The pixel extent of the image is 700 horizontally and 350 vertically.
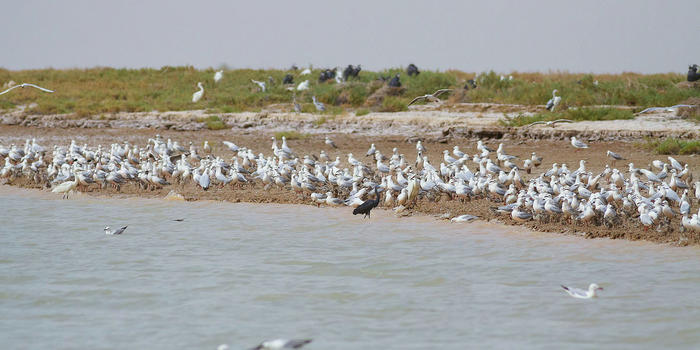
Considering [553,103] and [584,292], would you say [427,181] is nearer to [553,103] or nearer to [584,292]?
[584,292]

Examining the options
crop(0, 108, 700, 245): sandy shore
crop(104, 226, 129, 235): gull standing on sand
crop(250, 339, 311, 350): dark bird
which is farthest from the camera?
crop(104, 226, 129, 235): gull standing on sand

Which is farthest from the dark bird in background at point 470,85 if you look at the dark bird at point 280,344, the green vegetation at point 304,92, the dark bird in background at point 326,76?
the dark bird at point 280,344

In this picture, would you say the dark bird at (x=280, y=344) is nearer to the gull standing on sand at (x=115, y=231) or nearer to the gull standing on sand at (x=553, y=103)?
the gull standing on sand at (x=115, y=231)

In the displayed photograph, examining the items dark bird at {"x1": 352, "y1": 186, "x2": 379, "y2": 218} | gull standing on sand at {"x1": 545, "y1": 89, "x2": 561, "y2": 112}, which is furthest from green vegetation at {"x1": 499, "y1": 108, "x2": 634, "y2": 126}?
dark bird at {"x1": 352, "y1": 186, "x2": 379, "y2": 218}

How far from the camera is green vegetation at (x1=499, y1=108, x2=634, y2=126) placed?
23609 mm

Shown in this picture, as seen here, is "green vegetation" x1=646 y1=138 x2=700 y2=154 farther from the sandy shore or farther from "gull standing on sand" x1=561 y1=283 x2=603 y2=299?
"gull standing on sand" x1=561 y1=283 x2=603 y2=299

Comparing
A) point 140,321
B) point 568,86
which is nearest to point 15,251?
point 140,321

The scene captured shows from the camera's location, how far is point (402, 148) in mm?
23109

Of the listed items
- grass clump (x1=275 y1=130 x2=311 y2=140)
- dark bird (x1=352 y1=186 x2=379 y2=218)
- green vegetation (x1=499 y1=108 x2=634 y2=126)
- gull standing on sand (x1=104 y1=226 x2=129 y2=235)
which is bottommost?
gull standing on sand (x1=104 y1=226 x2=129 y2=235)

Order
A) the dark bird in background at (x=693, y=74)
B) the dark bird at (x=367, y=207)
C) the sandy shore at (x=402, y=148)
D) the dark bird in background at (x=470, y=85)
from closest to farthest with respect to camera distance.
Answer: the sandy shore at (x=402, y=148) → the dark bird at (x=367, y=207) → the dark bird in background at (x=693, y=74) → the dark bird in background at (x=470, y=85)

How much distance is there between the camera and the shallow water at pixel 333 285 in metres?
9.24

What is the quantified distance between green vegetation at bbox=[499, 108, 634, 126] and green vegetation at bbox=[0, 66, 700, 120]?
209 cm

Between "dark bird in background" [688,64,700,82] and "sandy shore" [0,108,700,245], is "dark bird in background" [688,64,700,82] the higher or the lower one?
the higher one

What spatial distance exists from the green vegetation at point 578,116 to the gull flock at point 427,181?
2.38 m
